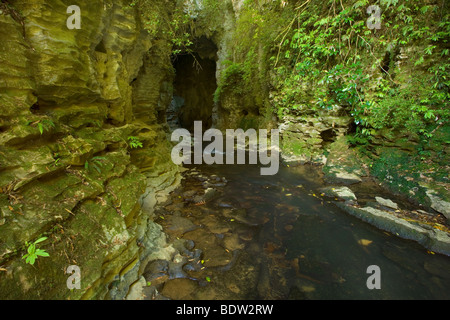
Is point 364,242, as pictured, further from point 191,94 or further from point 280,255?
point 191,94

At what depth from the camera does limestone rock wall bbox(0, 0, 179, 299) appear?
79.0 inches

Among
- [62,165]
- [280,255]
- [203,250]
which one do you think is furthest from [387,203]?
[62,165]

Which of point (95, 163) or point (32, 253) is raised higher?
point (95, 163)

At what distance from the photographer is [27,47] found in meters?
2.88

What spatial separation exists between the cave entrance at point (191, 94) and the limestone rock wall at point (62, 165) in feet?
55.9

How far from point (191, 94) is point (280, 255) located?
21767 mm

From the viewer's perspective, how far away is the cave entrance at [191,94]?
21062mm

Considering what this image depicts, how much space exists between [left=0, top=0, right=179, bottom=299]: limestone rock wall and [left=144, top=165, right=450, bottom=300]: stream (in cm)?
61

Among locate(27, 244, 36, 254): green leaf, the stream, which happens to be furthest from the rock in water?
locate(27, 244, 36, 254): green leaf

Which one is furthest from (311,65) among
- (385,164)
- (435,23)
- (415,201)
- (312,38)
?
(415,201)

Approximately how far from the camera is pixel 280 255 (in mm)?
3178

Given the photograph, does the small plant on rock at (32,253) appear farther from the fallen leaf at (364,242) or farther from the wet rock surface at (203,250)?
the fallen leaf at (364,242)

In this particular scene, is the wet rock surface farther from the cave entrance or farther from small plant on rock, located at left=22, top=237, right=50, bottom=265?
the cave entrance

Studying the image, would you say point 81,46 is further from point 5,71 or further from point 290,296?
point 290,296
